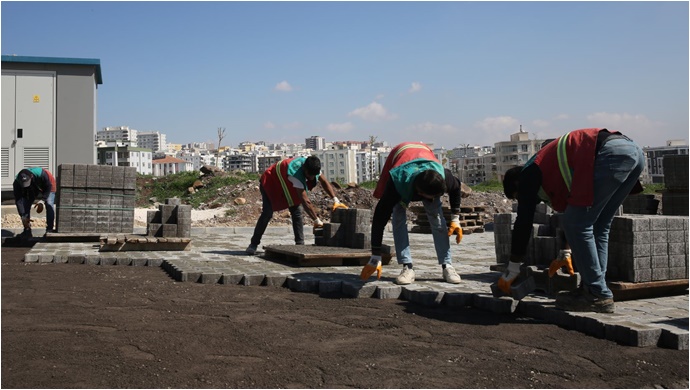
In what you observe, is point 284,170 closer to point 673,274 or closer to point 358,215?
point 358,215

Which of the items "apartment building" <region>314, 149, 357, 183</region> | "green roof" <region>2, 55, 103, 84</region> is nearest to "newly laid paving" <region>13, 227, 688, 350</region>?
"green roof" <region>2, 55, 103, 84</region>

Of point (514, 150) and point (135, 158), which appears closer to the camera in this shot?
point (514, 150)

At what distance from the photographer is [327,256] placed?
7730 mm

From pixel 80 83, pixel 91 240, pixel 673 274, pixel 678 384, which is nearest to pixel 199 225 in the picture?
pixel 80 83

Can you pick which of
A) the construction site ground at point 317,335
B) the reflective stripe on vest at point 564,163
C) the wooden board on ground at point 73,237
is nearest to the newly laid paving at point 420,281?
the construction site ground at point 317,335

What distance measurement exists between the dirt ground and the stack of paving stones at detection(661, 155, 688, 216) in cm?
659

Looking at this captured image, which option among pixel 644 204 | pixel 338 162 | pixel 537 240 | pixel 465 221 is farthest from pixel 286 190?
pixel 338 162

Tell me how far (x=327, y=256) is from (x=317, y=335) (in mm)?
3347

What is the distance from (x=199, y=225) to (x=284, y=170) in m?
9.24

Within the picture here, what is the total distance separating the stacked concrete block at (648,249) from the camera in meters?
5.29

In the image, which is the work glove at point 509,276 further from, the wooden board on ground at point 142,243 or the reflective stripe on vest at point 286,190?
the wooden board on ground at point 142,243

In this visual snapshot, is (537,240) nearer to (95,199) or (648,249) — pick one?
(648,249)

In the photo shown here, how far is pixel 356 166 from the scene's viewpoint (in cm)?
18362

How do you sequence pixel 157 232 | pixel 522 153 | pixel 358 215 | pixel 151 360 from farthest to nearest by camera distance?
pixel 522 153 → pixel 157 232 → pixel 358 215 → pixel 151 360
